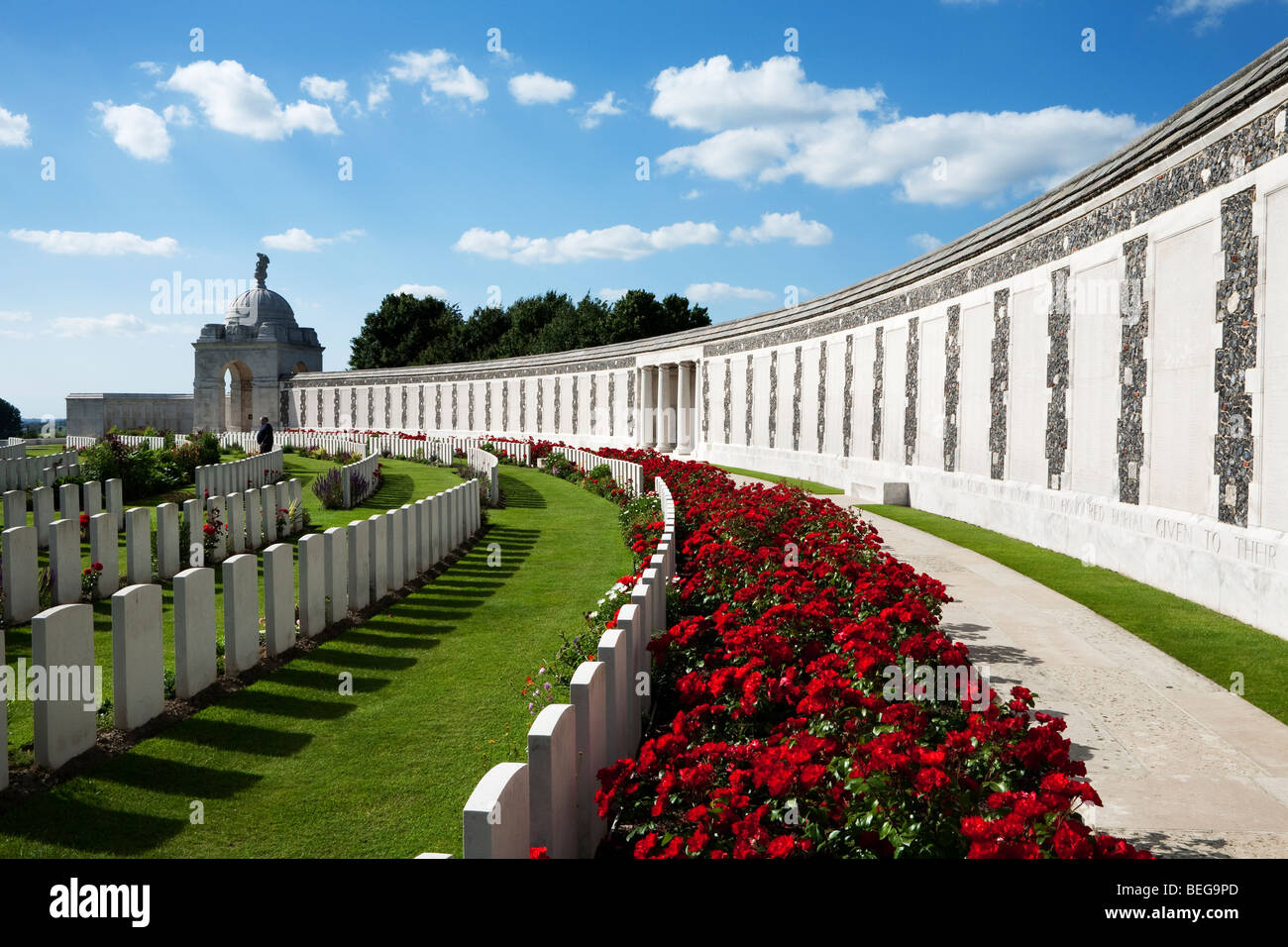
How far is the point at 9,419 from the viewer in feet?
239

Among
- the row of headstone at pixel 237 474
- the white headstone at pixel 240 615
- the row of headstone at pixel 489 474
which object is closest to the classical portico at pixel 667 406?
the row of headstone at pixel 489 474

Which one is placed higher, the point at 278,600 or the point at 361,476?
the point at 361,476

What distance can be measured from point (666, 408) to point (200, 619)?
3108 centimetres

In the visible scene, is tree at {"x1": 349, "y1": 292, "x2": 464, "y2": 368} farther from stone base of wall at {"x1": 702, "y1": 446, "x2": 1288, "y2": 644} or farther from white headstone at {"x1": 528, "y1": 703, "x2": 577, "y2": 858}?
white headstone at {"x1": 528, "y1": 703, "x2": 577, "y2": 858}

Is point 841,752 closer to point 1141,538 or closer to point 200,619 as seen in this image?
point 200,619

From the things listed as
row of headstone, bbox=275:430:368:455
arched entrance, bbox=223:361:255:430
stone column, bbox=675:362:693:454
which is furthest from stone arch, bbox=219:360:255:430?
stone column, bbox=675:362:693:454

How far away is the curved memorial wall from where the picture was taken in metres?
7.96

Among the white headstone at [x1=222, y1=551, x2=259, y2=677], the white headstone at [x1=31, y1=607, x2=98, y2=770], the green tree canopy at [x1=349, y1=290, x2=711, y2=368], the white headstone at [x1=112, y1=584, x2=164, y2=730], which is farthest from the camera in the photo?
the green tree canopy at [x1=349, y1=290, x2=711, y2=368]

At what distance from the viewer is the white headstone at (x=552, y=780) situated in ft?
9.00

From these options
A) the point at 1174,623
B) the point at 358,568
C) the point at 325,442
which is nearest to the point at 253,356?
the point at 325,442

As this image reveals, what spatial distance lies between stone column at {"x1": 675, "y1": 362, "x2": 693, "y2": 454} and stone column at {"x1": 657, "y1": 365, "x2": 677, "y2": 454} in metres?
0.84

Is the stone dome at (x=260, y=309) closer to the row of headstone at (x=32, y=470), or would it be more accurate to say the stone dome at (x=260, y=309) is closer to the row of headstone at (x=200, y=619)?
the row of headstone at (x=32, y=470)

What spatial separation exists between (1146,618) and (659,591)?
485 cm
